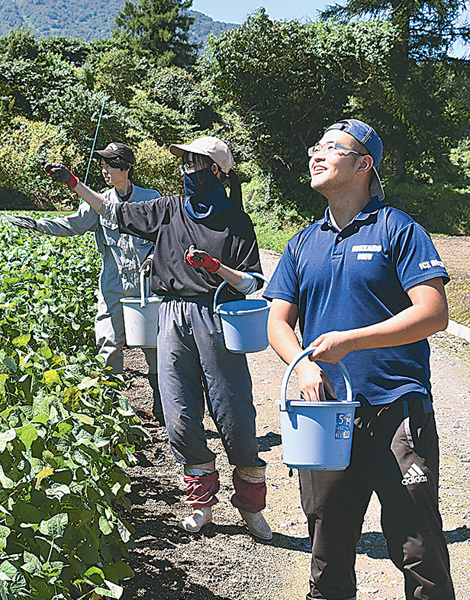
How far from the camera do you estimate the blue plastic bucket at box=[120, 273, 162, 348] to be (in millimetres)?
4195

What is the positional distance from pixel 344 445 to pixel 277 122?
23.7 metres

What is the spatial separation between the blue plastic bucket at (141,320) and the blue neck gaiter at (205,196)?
868mm

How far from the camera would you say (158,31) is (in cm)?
5584

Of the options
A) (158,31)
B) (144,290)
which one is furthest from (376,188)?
(158,31)

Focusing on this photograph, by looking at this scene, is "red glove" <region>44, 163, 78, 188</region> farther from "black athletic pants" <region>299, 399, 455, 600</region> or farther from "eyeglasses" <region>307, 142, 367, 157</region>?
"black athletic pants" <region>299, 399, 455, 600</region>

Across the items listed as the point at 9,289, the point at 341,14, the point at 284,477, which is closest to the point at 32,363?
the point at 9,289

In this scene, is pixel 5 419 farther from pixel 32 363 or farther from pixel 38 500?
pixel 32 363

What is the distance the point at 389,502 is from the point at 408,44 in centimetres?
2703

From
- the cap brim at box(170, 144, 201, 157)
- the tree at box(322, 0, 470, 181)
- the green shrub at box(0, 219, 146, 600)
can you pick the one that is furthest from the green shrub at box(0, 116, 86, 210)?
the green shrub at box(0, 219, 146, 600)

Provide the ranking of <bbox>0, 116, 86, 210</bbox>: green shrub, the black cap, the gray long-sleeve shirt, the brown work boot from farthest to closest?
<bbox>0, 116, 86, 210</bbox>: green shrub < the gray long-sleeve shirt < the black cap < the brown work boot

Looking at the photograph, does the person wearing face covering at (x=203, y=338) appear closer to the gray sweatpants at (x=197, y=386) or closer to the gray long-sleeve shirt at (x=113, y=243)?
the gray sweatpants at (x=197, y=386)

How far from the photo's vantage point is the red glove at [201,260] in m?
3.13

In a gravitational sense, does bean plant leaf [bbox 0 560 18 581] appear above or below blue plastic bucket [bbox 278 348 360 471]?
below

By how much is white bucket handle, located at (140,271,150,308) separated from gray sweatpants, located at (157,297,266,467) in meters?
0.66
